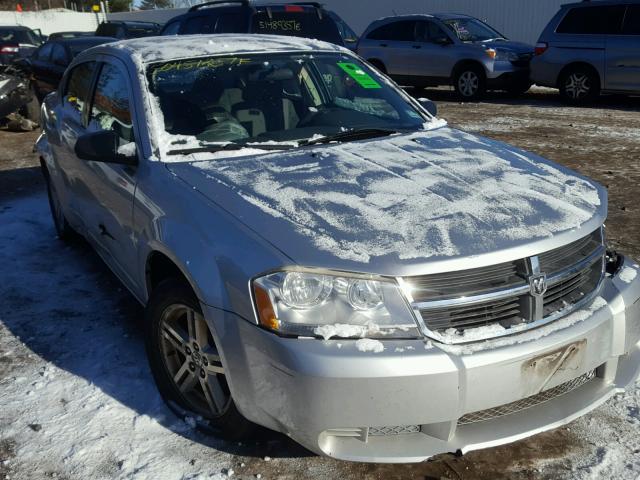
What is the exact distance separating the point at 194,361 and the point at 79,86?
2626 millimetres

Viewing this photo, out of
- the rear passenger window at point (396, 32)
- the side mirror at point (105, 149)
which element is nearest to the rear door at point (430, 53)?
the rear passenger window at point (396, 32)

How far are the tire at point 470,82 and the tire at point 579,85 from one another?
1459 millimetres

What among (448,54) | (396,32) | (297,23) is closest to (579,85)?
(448,54)

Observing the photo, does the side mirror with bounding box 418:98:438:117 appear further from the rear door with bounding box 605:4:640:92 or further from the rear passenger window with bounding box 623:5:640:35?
the rear passenger window with bounding box 623:5:640:35

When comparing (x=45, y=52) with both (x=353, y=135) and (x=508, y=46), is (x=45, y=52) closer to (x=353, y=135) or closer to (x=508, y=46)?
(x=508, y=46)

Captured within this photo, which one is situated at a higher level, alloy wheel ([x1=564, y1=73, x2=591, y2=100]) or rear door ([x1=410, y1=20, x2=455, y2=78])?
rear door ([x1=410, y1=20, x2=455, y2=78])

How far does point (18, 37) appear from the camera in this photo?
18.5 meters

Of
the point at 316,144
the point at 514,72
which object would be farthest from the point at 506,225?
the point at 514,72

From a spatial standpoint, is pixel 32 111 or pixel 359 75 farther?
pixel 32 111

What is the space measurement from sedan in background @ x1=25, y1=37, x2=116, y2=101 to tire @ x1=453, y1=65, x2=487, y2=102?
662cm

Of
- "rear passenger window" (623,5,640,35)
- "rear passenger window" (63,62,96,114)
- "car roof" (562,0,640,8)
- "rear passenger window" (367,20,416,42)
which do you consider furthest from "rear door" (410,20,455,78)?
"rear passenger window" (63,62,96,114)

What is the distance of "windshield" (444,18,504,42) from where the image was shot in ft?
43.9

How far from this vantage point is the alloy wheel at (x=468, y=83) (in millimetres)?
13070

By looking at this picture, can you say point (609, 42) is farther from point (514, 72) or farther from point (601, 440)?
point (601, 440)
